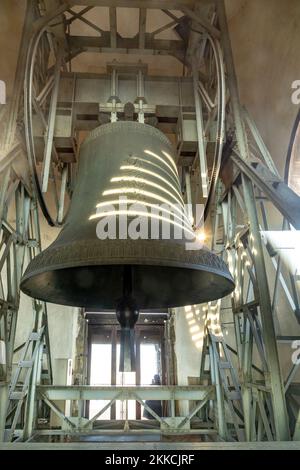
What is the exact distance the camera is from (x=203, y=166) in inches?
116

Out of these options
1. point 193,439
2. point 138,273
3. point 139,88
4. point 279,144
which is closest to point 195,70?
point 139,88

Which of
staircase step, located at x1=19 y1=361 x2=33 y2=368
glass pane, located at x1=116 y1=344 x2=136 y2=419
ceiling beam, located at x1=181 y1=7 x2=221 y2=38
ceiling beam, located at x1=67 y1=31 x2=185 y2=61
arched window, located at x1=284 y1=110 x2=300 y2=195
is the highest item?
ceiling beam, located at x1=67 y1=31 x2=185 y2=61

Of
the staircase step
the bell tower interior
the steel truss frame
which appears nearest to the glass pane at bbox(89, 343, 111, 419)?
the bell tower interior

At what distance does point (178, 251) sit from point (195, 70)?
9.50ft

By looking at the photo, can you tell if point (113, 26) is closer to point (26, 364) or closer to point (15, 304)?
point (15, 304)

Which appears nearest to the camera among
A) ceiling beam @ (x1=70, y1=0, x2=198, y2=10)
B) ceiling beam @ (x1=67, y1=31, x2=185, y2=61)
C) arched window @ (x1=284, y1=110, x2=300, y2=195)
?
ceiling beam @ (x1=70, y1=0, x2=198, y2=10)

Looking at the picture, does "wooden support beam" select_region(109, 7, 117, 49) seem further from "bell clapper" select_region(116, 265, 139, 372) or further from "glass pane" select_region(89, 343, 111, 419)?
"glass pane" select_region(89, 343, 111, 419)

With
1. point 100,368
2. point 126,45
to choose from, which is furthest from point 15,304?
point 100,368

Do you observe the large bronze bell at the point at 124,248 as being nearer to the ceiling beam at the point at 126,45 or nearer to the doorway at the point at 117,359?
the ceiling beam at the point at 126,45

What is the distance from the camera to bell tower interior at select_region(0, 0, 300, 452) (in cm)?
172

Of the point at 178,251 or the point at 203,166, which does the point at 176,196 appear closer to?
the point at 178,251

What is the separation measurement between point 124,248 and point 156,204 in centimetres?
51

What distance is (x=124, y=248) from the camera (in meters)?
1.36

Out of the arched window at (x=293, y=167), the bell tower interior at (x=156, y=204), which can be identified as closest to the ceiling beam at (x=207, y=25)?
the bell tower interior at (x=156, y=204)
